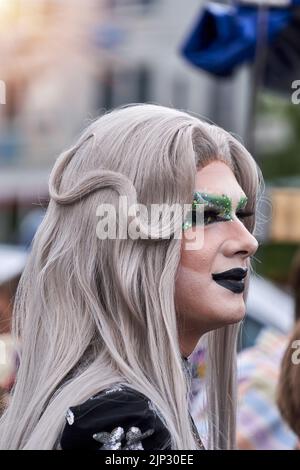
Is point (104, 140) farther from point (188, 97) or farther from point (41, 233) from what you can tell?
point (188, 97)

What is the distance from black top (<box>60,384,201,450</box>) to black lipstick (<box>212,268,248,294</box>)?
1.09ft

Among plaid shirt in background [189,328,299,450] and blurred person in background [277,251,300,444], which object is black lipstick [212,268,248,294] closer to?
blurred person in background [277,251,300,444]

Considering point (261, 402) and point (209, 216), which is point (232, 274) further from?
point (261, 402)

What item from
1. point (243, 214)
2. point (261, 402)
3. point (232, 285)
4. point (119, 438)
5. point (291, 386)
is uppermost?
point (243, 214)

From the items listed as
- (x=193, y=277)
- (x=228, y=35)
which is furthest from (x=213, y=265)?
(x=228, y=35)

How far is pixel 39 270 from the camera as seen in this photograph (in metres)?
2.04

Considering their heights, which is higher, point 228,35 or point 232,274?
point 228,35

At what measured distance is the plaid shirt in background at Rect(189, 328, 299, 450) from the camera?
3545mm

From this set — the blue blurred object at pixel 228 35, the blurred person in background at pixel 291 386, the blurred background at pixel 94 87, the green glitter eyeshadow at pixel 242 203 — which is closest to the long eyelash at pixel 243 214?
the green glitter eyeshadow at pixel 242 203

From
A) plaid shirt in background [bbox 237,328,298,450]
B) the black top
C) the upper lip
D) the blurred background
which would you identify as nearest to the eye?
the upper lip

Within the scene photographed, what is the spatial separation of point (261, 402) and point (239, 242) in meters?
1.83

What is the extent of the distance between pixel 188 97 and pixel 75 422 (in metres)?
23.7

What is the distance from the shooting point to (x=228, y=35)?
5.77 metres

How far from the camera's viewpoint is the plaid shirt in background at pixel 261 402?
354 cm
